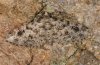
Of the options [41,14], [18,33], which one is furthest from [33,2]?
[18,33]

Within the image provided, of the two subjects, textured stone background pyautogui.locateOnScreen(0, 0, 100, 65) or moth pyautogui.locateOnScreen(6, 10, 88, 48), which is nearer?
textured stone background pyautogui.locateOnScreen(0, 0, 100, 65)

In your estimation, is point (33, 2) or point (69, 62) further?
point (33, 2)

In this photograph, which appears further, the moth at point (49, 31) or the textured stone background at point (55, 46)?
the moth at point (49, 31)

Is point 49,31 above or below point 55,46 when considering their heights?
above

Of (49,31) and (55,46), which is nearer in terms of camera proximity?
(55,46)

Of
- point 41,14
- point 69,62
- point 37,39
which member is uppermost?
point 41,14

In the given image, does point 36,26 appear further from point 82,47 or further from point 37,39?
point 82,47

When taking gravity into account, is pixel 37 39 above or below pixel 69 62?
above
